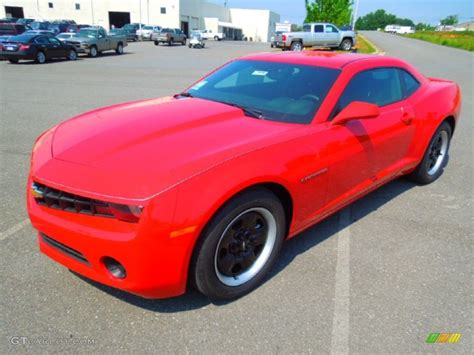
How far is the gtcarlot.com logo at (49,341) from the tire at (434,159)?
3816mm

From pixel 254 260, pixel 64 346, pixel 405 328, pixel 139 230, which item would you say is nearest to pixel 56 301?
pixel 64 346

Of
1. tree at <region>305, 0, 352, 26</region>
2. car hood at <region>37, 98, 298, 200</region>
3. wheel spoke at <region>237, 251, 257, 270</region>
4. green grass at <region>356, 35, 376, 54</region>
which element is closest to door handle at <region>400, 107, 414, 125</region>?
car hood at <region>37, 98, 298, 200</region>

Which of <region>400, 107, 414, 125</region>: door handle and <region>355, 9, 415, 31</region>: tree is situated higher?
<region>355, 9, 415, 31</region>: tree

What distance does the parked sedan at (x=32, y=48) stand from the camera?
17156 mm

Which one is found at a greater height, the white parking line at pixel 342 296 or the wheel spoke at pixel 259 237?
the wheel spoke at pixel 259 237

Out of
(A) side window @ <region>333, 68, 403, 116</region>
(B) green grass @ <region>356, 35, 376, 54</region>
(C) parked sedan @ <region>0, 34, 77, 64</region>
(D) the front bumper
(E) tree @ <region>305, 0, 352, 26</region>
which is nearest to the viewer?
(D) the front bumper

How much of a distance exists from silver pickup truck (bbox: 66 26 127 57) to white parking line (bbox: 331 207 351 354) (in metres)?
23.0

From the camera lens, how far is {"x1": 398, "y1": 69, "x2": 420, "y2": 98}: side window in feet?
13.1

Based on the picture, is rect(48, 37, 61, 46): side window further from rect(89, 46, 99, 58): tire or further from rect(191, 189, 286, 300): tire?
rect(191, 189, 286, 300): tire

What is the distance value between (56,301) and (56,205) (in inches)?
27.2

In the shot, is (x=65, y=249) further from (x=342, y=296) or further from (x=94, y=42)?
(x=94, y=42)

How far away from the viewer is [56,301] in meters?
2.53

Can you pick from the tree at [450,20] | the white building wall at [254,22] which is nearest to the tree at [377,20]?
the tree at [450,20]

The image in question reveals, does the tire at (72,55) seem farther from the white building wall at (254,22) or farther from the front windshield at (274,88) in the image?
the white building wall at (254,22)
